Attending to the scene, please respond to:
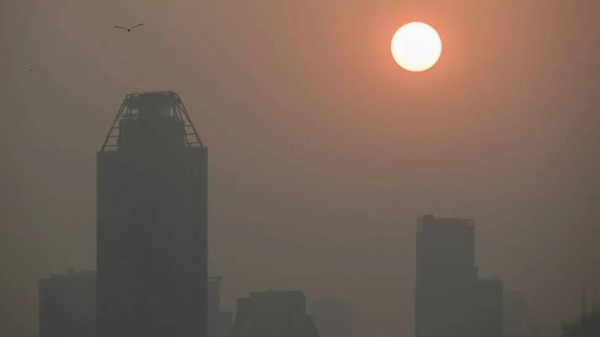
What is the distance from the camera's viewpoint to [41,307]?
1201cm

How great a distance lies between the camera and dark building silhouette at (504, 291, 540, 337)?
11188 millimetres

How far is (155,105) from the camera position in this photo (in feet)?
38.2

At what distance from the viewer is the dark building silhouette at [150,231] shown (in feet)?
39.0

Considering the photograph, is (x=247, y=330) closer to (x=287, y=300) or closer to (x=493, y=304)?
(x=287, y=300)

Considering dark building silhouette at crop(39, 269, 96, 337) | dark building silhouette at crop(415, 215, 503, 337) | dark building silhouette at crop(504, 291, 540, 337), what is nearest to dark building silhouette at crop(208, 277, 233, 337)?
dark building silhouette at crop(39, 269, 96, 337)

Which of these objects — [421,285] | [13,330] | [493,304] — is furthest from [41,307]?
[493,304]

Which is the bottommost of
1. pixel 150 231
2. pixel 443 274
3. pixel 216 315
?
pixel 216 315

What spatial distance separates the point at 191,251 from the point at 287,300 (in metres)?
1.42

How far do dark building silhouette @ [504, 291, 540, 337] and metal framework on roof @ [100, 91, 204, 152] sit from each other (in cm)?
398

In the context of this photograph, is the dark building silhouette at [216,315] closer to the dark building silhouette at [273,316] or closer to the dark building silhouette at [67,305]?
the dark building silhouette at [273,316]

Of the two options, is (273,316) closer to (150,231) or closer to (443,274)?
(150,231)

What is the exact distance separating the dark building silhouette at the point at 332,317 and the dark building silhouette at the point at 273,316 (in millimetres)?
119

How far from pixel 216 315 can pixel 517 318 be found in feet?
11.4

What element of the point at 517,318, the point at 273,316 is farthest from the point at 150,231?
the point at 517,318
